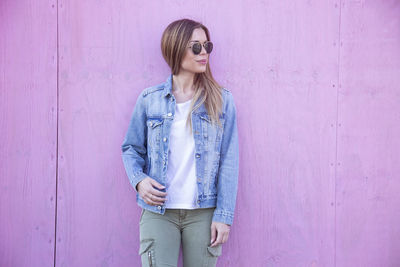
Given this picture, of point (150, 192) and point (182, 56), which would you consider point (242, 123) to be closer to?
point (182, 56)

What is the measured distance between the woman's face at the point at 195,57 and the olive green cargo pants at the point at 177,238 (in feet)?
2.71

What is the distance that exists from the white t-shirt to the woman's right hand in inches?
2.5

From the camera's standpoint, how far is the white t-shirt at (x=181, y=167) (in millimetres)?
1995

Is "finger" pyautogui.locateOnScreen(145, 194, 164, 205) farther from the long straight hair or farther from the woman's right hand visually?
the long straight hair

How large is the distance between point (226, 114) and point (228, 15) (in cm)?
81

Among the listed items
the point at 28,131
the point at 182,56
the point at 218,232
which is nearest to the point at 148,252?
the point at 218,232

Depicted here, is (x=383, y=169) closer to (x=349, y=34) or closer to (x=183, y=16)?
(x=349, y=34)

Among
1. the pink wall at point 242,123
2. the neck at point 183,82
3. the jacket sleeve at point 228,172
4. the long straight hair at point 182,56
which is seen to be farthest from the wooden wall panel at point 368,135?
the neck at point 183,82

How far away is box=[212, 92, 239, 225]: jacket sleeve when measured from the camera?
6.70 feet

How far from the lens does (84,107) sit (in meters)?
2.50

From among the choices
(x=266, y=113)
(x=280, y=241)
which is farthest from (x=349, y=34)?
(x=280, y=241)

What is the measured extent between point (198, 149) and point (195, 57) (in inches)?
21.2

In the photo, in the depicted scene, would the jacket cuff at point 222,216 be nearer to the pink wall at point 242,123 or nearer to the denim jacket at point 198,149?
the denim jacket at point 198,149

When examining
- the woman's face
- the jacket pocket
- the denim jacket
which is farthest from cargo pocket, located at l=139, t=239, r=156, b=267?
the woman's face
